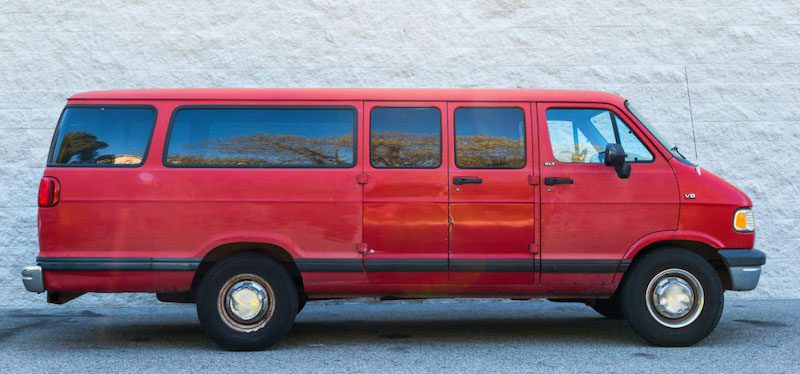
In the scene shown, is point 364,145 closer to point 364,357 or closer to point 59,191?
point 364,357

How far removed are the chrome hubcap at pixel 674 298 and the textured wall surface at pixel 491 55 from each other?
4118 millimetres

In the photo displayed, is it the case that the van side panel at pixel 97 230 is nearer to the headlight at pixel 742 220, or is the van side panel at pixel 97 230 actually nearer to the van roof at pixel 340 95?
the van roof at pixel 340 95

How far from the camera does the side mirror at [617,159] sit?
6.94 metres

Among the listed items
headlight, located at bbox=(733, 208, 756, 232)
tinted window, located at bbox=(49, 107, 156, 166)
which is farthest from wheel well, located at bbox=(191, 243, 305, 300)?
headlight, located at bbox=(733, 208, 756, 232)

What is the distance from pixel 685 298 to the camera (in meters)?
7.12

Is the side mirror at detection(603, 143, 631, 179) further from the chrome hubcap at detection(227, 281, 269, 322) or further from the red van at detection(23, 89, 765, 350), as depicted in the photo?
the chrome hubcap at detection(227, 281, 269, 322)

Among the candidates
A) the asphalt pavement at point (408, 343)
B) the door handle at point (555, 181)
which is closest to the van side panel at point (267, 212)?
the asphalt pavement at point (408, 343)

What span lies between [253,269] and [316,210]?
663mm

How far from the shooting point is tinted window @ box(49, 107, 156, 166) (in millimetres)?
7070

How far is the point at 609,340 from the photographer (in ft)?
24.8

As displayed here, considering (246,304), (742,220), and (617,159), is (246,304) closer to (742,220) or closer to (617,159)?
(617,159)

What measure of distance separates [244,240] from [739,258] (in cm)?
381

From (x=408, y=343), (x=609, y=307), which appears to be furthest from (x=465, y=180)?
(x=609, y=307)

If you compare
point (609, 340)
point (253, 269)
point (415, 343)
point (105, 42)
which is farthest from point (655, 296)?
point (105, 42)
